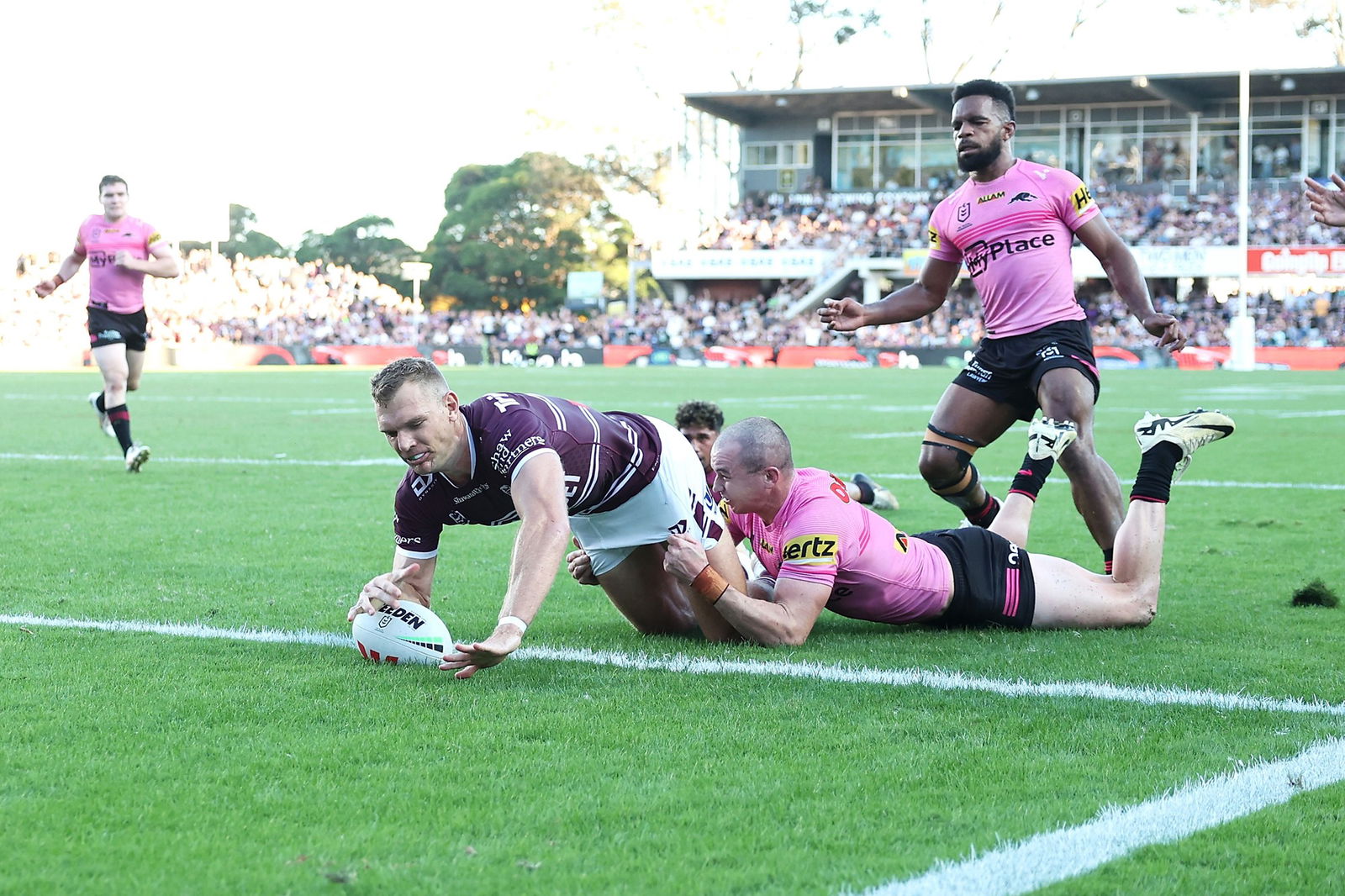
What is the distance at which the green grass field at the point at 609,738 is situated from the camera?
2729 mm

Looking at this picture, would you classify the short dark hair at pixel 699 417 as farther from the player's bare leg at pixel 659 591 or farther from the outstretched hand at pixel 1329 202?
the outstretched hand at pixel 1329 202

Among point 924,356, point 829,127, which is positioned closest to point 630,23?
point 829,127

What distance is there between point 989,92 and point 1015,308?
3.10 feet

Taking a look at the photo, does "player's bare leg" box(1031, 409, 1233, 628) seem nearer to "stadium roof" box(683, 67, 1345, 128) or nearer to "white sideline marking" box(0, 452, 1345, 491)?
"white sideline marking" box(0, 452, 1345, 491)

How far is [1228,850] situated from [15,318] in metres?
49.6

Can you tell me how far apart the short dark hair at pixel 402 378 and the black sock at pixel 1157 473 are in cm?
263

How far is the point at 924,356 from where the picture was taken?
44.0 m

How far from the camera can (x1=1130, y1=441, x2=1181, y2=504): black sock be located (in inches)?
217

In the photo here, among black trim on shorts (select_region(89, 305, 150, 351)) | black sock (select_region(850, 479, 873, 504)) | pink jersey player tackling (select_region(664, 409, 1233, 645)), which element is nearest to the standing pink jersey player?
black trim on shorts (select_region(89, 305, 150, 351))

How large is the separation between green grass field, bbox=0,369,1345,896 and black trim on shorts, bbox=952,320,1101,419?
970 millimetres

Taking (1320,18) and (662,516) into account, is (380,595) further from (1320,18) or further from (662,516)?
(1320,18)

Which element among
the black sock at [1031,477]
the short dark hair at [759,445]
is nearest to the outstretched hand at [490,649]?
the short dark hair at [759,445]

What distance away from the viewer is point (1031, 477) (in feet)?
20.9

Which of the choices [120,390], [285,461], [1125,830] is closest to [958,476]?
[1125,830]
